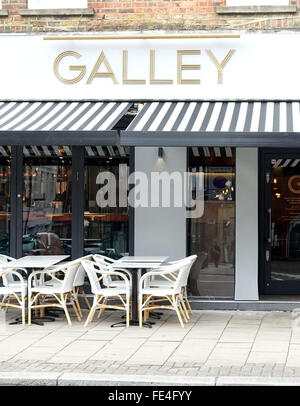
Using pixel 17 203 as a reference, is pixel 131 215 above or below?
below

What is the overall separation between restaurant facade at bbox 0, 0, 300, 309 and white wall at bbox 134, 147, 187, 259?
0.02 metres

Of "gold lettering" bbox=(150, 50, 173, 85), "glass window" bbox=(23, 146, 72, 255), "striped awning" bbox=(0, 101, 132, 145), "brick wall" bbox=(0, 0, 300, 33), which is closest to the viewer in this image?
"striped awning" bbox=(0, 101, 132, 145)

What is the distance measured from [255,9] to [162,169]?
295 cm

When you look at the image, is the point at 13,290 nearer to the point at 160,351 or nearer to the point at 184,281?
the point at 184,281

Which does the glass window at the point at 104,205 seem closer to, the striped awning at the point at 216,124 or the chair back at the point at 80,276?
the chair back at the point at 80,276

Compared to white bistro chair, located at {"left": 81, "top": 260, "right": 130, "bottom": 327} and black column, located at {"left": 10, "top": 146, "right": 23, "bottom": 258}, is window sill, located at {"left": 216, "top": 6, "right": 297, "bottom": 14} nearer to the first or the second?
black column, located at {"left": 10, "top": 146, "right": 23, "bottom": 258}

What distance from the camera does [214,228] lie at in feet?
40.9

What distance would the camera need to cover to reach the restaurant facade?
39.6 feet

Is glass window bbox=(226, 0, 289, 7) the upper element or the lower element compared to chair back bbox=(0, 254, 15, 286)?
upper

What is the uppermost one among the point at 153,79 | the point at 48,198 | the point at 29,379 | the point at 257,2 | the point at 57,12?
the point at 257,2

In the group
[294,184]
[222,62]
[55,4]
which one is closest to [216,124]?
[222,62]

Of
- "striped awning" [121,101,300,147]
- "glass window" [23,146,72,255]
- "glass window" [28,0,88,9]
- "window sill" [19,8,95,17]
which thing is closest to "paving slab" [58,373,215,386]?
"striped awning" [121,101,300,147]
